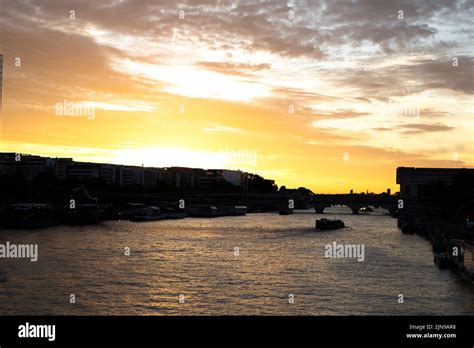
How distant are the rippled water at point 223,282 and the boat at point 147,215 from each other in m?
31.1

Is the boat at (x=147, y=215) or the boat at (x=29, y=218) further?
the boat at (x=147, y=215)

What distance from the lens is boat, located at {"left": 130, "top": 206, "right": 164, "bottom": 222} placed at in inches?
2550

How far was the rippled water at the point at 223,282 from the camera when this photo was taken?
52.4ft

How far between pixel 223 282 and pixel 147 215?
47.3 meters

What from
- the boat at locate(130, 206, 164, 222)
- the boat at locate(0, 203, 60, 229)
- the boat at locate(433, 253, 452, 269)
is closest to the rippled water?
the boat at locate(433, 253, 452, 269)

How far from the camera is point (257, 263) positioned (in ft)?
85.7

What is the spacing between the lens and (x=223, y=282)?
66.2 feet

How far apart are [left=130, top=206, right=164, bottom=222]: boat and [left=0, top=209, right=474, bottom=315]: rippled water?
31.1 m

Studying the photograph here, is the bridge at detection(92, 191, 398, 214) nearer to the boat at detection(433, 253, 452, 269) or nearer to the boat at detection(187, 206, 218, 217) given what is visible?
the boat at detection(187, 206, 218, 217)

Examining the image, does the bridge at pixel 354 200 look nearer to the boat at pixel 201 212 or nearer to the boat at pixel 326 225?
the boat at pixel 201 212

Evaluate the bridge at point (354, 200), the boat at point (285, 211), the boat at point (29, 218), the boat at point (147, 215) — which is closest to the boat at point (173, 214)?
the boat at point (147, 215)

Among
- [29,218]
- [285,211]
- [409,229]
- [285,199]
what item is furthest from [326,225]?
[285,211]
